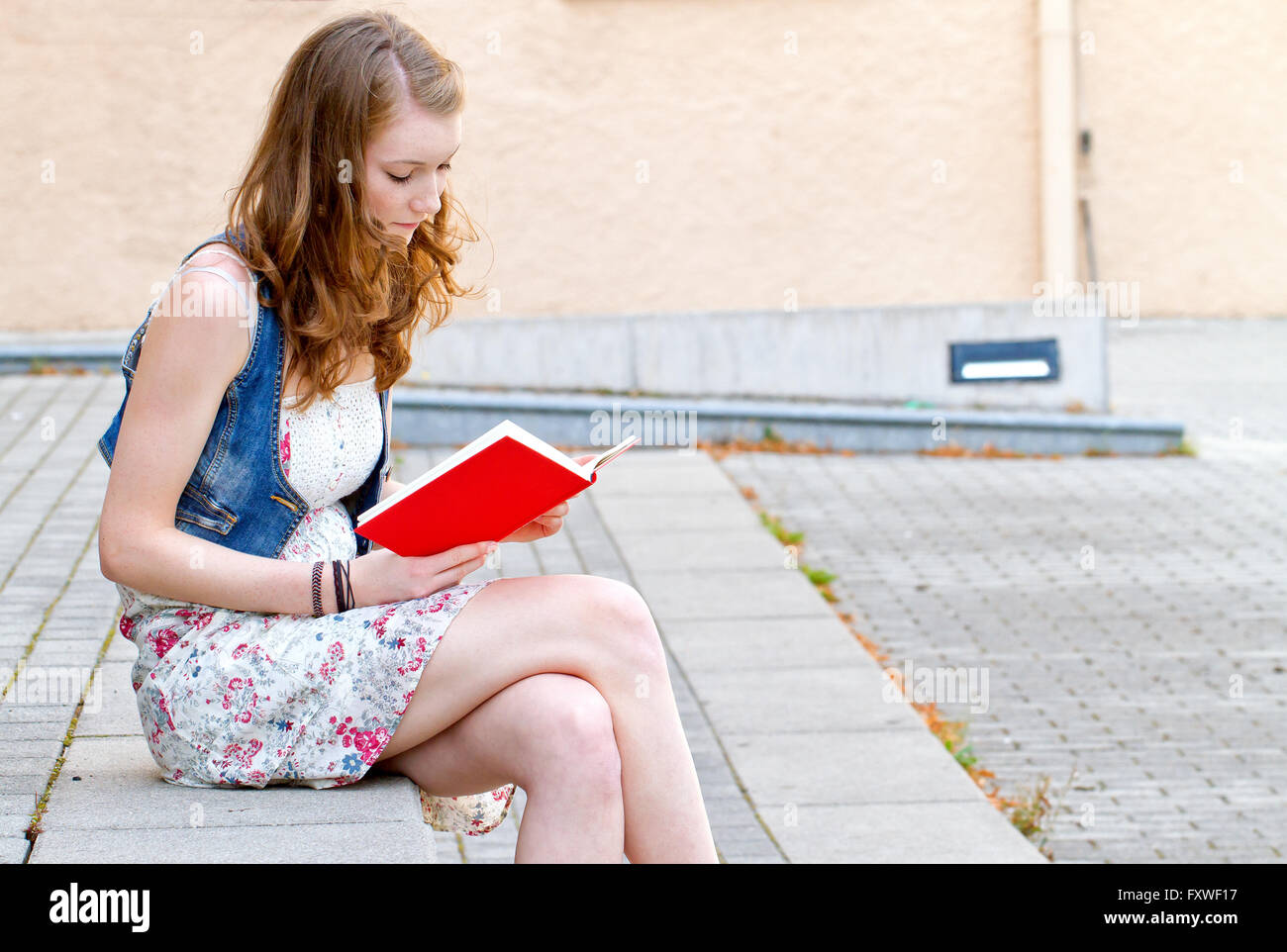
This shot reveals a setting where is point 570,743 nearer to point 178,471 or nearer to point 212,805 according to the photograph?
point 212,805

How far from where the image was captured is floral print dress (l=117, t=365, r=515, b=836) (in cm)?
248

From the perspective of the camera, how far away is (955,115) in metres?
11.5

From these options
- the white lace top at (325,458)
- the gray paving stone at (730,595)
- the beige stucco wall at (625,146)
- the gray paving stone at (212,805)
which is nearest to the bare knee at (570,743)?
the gray paving stone at (212,805)

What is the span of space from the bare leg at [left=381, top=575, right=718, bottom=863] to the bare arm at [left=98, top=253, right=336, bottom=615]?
254 millimetres

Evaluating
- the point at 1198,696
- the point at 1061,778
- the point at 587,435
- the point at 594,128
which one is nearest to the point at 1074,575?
the point at 1198,696

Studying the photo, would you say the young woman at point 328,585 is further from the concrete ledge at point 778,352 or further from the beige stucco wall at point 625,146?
the beige stucco wall at point 625,146

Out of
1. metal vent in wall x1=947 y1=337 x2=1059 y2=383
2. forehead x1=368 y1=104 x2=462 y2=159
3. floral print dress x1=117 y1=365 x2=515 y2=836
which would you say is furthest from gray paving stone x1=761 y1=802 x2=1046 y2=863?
metal vent in wall x1=947 y1=337 x2=1059 y2=383

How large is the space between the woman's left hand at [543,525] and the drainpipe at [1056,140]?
9.87 metres

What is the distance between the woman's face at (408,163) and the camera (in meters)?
2.54

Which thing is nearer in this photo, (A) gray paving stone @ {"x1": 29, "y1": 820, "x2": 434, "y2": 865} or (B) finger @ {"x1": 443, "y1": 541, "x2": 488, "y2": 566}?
(A) gray paving stone @ {"x1": 29, "y1": 820, "x2": 434, "y2": 865}

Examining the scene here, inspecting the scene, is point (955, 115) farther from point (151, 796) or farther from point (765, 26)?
point (151, 796)

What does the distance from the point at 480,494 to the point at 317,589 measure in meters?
0.36

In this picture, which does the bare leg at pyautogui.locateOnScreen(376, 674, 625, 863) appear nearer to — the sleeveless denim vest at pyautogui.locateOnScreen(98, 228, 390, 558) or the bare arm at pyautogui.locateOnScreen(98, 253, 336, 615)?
the bare arm at pyautogui.locateOnScreen(98, 253, 336, 615)
